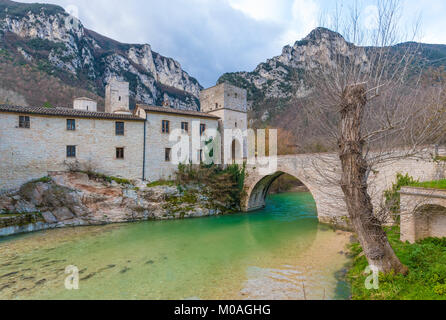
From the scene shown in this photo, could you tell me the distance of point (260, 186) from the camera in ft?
68.4

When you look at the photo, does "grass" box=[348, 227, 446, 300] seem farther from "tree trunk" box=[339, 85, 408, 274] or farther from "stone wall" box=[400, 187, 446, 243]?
"stone wall" box=[400, 187, 446, 243]

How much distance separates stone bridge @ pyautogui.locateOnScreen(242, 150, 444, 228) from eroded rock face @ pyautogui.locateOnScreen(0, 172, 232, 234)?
187 inches

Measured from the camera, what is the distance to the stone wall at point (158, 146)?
1917 cm

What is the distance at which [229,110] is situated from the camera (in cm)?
2442

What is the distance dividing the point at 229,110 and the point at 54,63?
5018 centimetres

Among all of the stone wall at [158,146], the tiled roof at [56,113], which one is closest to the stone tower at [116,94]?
the tiled roof at [56,113]

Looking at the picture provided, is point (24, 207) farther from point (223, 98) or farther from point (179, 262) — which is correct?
point (223, 98)

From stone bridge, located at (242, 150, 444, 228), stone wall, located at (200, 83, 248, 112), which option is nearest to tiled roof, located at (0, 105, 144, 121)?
stone wall, located at (200, 83, 248, 112)

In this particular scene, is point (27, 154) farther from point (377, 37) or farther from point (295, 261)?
point (377, 37)

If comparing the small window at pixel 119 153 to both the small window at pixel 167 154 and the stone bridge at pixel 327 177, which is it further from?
the stone bridge at pixel 327 177

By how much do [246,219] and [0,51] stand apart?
60.9 m

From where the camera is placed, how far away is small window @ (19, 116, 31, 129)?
50.5 ft

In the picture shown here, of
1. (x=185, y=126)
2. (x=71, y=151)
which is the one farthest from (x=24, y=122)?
(x=185, y=126)
